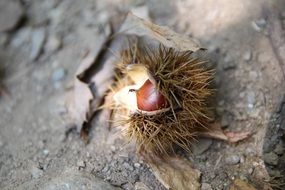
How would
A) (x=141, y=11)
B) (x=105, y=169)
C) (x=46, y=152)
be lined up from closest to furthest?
1. (x=105, y=169)
2. (x=46, y=152)
3. (x=141, y=11)

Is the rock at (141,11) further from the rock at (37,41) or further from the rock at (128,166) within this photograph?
the rock at (128,166)

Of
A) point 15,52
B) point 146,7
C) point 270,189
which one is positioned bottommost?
point 270,189

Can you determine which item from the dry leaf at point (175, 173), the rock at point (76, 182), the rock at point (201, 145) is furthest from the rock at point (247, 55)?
the rock at point (76, 182)

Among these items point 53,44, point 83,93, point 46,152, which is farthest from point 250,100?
point 53,44

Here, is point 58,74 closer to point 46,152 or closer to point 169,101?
point 46,152

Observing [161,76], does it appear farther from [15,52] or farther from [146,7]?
[15,52]

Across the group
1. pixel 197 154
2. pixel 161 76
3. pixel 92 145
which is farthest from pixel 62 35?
pixel 197 154

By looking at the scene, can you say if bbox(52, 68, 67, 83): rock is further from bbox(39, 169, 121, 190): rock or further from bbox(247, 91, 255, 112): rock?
bbox(247, 91, 255, 112): rock
